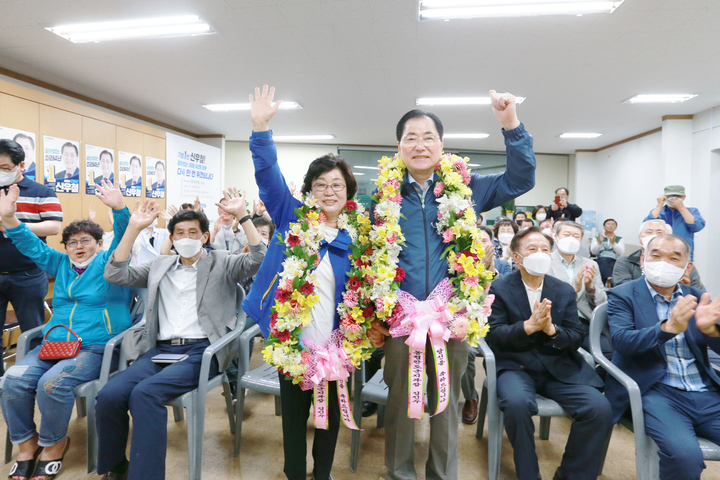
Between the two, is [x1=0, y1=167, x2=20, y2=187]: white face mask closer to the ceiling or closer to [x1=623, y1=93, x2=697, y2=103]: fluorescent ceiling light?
the ceiling

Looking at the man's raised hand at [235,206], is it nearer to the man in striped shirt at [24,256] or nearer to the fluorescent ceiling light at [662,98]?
the man in striped shirt at [24,256]

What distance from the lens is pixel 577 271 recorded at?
3.44 meters

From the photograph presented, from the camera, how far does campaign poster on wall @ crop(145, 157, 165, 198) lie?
7.63 m

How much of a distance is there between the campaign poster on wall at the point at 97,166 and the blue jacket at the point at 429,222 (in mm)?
6091

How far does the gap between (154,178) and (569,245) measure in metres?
7.58

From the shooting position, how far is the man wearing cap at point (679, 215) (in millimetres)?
5125

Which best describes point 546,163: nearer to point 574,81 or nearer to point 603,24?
point 574,81

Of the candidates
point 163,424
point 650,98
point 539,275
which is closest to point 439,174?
point 539,275

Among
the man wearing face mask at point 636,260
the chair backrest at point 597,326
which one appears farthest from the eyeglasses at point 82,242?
the man wearing face mask at point 636,260

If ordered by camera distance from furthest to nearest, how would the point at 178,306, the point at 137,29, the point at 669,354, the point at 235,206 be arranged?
1. the point at 137,29
2. the point at 178,306
3. the point at 235,206
4. the point at 669,354

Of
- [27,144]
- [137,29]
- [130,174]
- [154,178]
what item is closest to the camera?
[137,29]

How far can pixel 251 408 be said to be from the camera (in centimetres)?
312

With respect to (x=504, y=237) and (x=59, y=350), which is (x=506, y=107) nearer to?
(x=59, y=350)

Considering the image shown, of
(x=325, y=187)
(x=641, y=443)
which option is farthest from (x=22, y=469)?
(x=641, y=443)
